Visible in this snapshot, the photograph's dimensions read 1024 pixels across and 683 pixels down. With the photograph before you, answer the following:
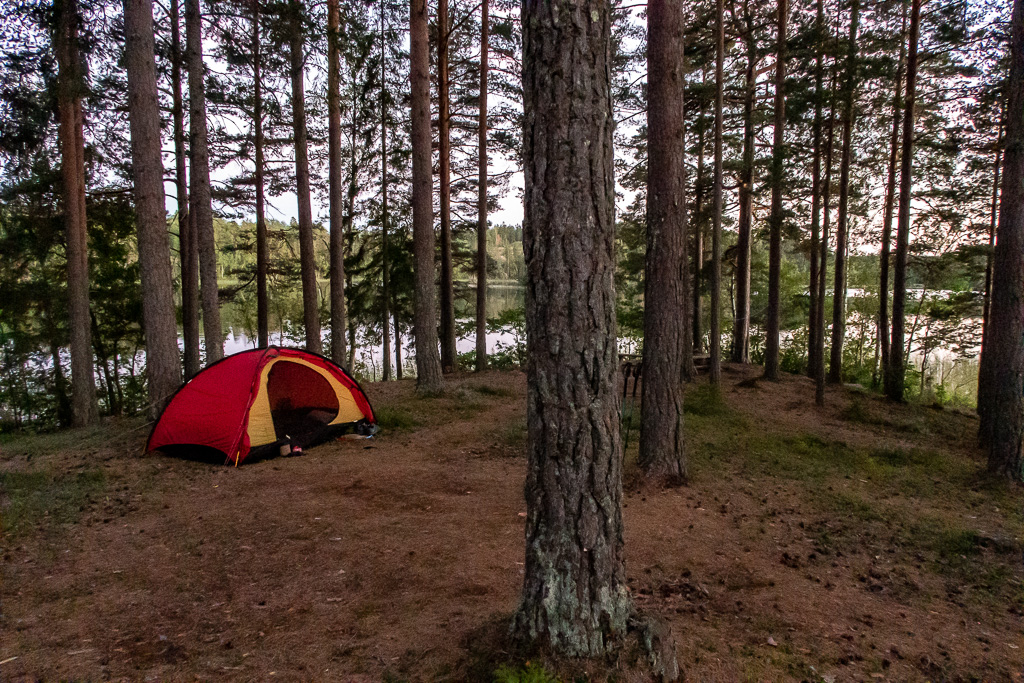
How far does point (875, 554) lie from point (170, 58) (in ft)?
42.0

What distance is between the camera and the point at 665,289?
6121 mm

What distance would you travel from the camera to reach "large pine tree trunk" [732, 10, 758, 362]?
12.8 metres

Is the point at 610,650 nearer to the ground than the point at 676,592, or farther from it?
farther from it

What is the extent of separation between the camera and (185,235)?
541 inches

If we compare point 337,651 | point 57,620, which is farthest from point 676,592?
point 57,620

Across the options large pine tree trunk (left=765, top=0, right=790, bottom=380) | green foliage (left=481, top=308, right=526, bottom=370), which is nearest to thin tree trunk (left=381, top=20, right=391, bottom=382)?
green foliage (left=481, top=308, right=526, bottom=370)

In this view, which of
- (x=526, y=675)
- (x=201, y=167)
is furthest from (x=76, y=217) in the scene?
(x=526, y=675)

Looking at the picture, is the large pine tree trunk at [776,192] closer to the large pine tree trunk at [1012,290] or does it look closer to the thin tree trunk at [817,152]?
the thin tree trunk at [817,152]

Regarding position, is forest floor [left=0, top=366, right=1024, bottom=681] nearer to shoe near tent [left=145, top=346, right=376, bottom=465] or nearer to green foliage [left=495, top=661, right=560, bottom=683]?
green foliage [left=495, top=661, right=560, bottom=683]

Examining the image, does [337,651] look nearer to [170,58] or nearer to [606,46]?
[606,46]

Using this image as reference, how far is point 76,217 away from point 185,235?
3573 mm

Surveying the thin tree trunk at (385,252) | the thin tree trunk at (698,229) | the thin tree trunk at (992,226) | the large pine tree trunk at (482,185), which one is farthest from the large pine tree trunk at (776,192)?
the thin tree trunk at (385,252)

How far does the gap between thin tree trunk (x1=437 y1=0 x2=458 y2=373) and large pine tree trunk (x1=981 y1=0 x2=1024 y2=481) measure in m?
10.3

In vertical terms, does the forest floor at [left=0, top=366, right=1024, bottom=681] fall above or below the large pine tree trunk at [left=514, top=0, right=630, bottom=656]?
below
